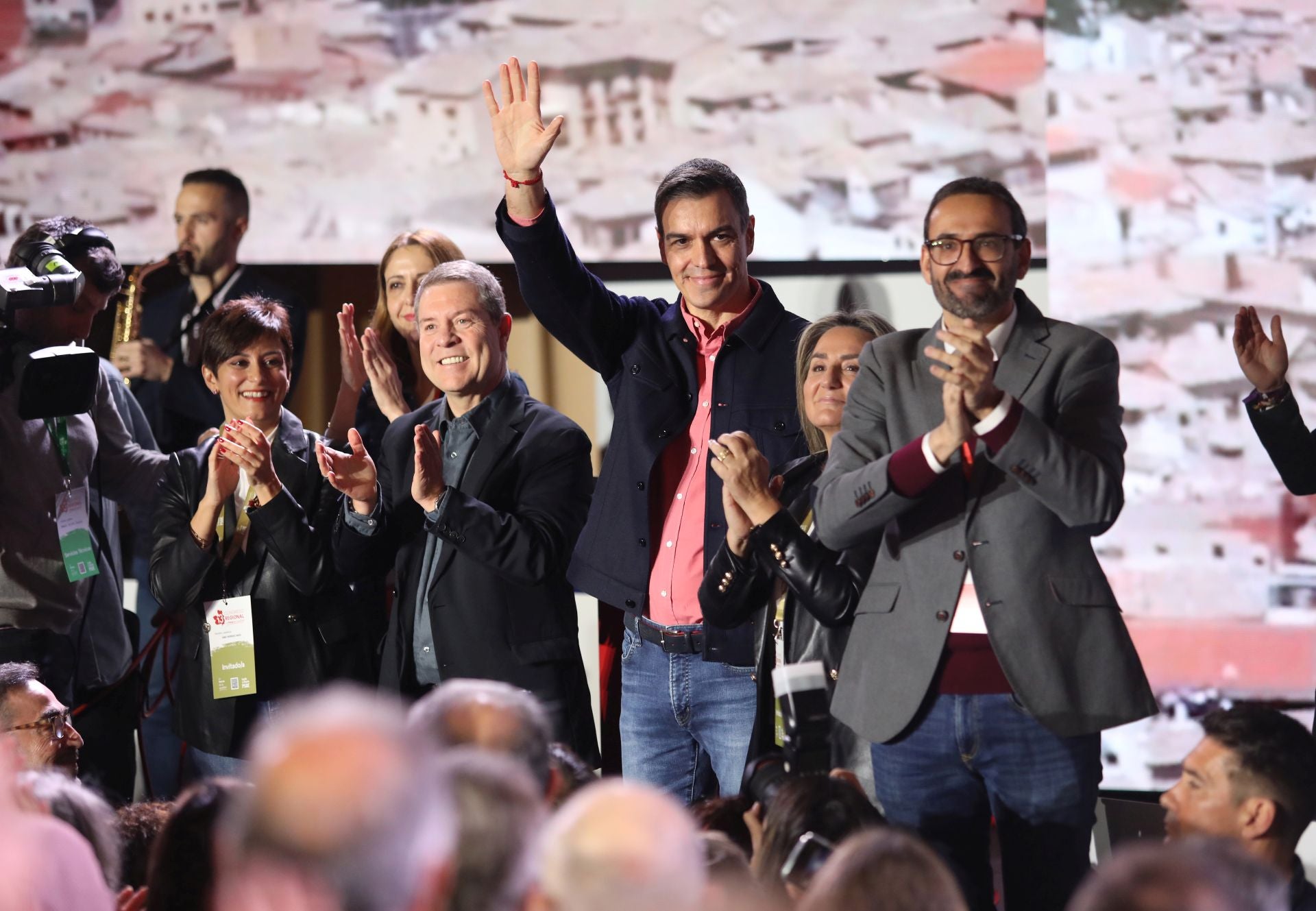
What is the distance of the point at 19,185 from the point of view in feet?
16.5

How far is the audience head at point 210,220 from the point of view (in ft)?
15.9

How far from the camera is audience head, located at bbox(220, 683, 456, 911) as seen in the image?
1.06m

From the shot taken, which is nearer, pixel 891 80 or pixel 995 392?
pixel 995 392

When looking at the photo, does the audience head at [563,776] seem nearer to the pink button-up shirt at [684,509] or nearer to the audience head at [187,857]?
the audience head at [187,857]

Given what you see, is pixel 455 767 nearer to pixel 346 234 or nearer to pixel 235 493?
pixel 235 493

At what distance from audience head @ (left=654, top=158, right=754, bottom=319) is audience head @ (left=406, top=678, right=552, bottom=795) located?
126 centimetres

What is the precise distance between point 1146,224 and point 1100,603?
102 inches

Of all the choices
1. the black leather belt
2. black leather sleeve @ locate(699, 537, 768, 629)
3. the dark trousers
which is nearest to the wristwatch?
black leather sleeve @ locate(699, 537, 768, 629)

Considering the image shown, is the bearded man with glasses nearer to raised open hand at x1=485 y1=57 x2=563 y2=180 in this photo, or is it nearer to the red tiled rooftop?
raised open hand at x1=485 y1=57 x2=563 y2=180

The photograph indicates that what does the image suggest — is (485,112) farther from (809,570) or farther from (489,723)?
(489,723)

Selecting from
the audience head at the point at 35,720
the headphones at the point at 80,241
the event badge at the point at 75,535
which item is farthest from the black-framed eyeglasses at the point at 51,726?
the headphones at the point at 80,241

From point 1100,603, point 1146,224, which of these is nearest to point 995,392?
point 1100,603

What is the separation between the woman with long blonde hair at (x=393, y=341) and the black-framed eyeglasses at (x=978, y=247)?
1691mm

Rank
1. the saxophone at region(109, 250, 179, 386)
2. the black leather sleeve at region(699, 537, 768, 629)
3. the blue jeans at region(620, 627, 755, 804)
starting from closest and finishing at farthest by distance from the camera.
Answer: the black leather sleeve at region(699, 537, 768, 629) → the blue jeans at region(620, 627, 755, 804) → the saxophone at region(109, 250, 179, 386)
